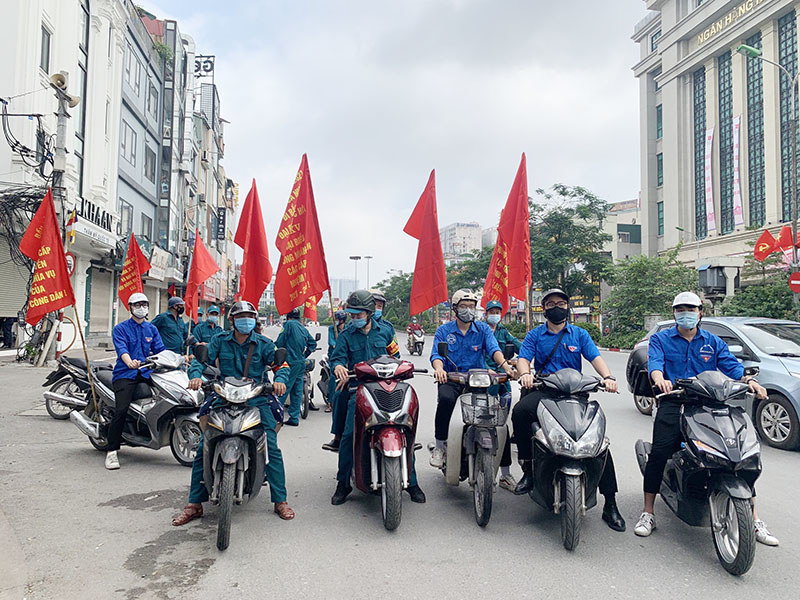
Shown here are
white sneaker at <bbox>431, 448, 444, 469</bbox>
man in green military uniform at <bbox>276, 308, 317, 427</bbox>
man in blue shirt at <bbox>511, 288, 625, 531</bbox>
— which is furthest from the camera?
man in green military uniform at <bbox>276, 308, 317, 427</bbox>

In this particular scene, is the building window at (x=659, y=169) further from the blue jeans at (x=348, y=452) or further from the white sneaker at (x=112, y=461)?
the white sneaker at (x=112, y=461)

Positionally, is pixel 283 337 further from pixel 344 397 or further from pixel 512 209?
pixel 512 209

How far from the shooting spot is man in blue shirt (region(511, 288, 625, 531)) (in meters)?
4.46

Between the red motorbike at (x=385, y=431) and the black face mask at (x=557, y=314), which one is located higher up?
the black face mask at (x=557, y=314)

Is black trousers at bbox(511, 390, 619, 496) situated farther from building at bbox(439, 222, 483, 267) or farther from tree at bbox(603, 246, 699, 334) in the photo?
building at bbox(439, 222, 483, 267)

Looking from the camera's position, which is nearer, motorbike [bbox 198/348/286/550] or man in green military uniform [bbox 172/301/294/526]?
motorbike [bbox 198/348/286/550]

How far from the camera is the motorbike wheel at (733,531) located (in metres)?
3.50

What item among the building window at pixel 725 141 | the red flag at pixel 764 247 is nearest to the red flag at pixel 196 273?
the red flag at pixel 764 247

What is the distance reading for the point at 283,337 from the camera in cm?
849

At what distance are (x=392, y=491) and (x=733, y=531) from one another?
2.11 m

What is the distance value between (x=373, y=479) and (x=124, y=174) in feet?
83.3

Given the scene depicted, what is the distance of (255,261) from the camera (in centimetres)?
751

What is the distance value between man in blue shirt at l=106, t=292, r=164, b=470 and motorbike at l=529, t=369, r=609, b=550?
393 cm

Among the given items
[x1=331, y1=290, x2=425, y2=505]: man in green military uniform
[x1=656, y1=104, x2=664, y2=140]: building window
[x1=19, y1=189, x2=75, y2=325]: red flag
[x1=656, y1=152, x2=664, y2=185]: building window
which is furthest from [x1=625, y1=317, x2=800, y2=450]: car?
[x1=656, y1=104, x2=664, y2=140]: building window
